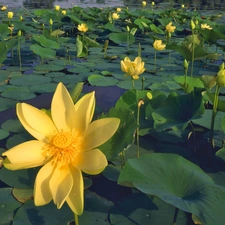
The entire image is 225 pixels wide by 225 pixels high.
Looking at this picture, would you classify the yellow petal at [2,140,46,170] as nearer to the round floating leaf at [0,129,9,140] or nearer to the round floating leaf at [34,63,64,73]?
the round floating leaf at [0,129,9,140]

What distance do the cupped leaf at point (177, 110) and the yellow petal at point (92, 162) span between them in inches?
32.1

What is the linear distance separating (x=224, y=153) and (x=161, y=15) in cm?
701

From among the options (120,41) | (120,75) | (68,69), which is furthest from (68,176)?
(120,41)

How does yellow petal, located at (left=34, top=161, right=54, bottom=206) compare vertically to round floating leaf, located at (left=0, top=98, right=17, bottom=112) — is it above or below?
above

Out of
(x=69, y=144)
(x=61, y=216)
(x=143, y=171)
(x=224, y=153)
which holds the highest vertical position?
(x=69, y=144)

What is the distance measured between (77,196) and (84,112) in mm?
336

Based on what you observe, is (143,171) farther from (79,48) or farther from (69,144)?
(79,48)

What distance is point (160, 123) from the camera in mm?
1977

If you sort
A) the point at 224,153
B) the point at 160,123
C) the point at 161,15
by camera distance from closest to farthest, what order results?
the point at 224,153
the point at 160,123
the point at 161,15

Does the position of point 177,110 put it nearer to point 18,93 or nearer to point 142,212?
point 142,212

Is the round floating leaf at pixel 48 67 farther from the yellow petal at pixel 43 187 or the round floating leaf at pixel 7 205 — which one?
the yellow petal at pixel 43 187

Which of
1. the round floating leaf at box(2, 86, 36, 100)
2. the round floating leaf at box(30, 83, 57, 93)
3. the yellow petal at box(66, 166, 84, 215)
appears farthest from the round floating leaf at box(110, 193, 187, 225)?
the round floating leaf at box(30, 83, 57, 93)

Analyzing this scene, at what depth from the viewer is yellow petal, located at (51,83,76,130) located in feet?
4.24

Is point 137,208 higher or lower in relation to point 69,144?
lower
